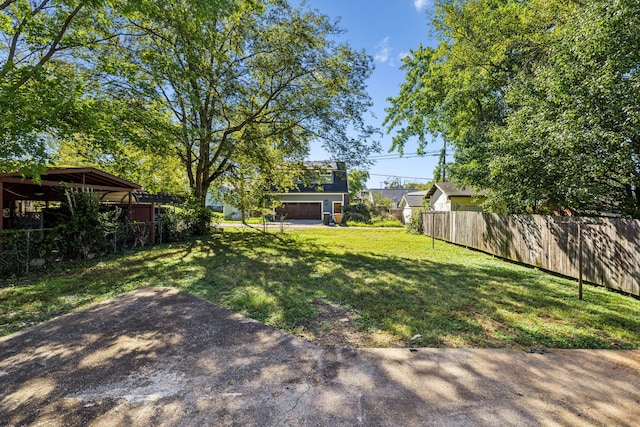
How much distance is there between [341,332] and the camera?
3.66 m

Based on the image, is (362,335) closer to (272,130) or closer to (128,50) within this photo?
(272,130)

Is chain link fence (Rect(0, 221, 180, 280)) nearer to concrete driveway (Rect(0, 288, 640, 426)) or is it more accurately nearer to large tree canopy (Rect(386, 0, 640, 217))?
concrete driveway (Rect(0, 288, 640, 426))

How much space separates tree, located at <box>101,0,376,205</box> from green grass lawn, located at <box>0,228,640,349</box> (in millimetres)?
4493

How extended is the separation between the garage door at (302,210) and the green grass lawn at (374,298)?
17990 millimetres

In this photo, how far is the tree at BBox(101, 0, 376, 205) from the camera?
8.70 m

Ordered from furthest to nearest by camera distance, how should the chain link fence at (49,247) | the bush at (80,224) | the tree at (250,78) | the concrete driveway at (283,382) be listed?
the tree at (250,78), the bush at (80,224), the chain link fence at (49,247), the concrete driveway at (283,382)

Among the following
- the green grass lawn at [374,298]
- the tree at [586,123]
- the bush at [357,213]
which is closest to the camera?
the green grass lawn at [374,298]

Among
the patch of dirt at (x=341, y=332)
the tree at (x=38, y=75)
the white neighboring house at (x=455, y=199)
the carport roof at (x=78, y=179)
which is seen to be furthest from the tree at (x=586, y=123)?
the carport roof at (x=78, y=179)

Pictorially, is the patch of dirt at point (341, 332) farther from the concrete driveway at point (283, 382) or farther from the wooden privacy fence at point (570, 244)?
the wooden privacy fence at point (570, 244)

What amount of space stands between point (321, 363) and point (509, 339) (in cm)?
235

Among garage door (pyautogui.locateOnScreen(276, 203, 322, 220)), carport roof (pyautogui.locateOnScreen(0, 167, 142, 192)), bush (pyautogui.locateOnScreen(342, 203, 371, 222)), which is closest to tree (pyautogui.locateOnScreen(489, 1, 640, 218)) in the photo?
carport roof (pyautogui.locateOnScreen(0, 167, 142, 192))

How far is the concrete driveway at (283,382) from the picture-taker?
213 cm

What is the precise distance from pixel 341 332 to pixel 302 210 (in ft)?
76.9

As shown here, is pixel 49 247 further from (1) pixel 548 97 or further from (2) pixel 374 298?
(1) pixel 548 97
